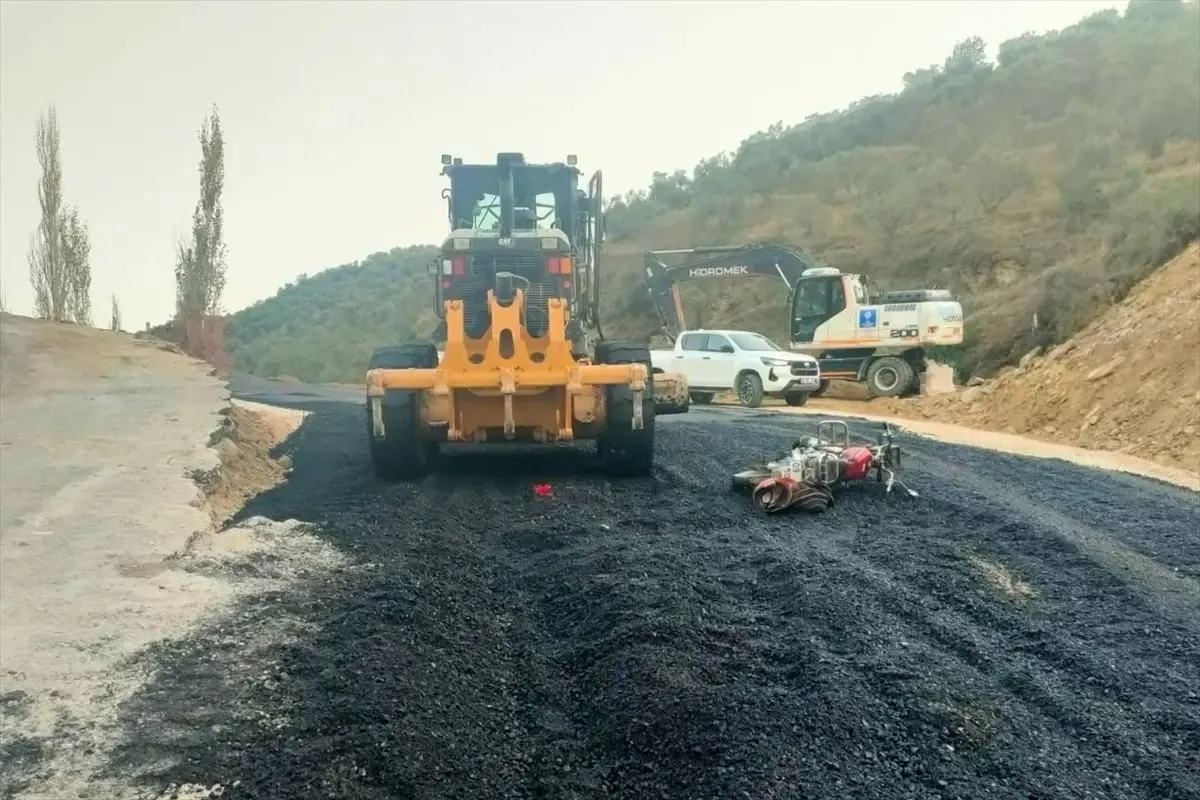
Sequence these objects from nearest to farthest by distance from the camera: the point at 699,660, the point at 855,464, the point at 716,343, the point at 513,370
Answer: the point at 699,660 → the point at 855,464 → the point at 513,370 → the point at 716,343

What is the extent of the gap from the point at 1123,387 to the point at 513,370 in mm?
10083

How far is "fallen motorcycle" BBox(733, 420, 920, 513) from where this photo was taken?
26.0 ft

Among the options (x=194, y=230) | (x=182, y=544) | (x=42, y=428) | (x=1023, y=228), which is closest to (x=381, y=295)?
(x=194, y=230)

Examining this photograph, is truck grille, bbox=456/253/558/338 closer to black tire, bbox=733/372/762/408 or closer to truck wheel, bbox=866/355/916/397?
black tire, bbox=733/372/762/408

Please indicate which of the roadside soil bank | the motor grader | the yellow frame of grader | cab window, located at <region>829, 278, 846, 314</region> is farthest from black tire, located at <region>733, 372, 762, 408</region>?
the yellow frame of grader

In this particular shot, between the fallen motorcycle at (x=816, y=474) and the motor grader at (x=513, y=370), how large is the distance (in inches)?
49.6

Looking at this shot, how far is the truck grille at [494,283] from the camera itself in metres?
9.96

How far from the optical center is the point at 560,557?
6.64 meters

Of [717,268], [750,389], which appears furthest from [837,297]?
[717,268]

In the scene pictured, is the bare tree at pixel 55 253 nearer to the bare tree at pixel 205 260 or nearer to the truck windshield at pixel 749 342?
the bare tree at pixel 205 260

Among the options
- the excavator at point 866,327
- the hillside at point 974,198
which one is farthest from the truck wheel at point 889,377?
the hillside at point 974,198

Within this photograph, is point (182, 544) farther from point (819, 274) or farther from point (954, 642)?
point (819, 274)

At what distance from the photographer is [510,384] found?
8.78m

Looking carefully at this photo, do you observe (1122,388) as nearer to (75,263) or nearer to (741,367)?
(741,367)
